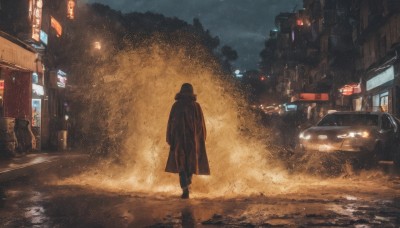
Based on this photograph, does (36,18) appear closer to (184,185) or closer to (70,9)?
(70,9)

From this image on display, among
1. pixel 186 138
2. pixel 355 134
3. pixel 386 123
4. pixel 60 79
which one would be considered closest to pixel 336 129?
pixel 355 134

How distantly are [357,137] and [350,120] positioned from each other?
1.75 meters

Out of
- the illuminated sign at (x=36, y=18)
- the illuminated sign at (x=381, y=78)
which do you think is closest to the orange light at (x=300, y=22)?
the illuminated sign at (x=381, y=78)

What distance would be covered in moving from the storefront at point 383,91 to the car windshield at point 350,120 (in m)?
10.9

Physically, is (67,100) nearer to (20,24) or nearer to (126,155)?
(20,24)

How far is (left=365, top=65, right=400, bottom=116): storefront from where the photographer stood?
81.6 ft

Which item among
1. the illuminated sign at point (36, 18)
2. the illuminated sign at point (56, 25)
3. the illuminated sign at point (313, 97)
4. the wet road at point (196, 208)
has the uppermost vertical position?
the illuminated sign at point (56, 25)

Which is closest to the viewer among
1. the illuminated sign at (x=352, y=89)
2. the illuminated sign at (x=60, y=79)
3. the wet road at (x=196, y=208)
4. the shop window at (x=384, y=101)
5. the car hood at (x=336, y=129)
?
the wet road at (x=196, y=208)

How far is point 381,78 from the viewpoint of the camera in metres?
28.0

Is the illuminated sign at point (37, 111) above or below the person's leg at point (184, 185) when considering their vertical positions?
above

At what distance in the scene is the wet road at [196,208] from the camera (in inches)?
236

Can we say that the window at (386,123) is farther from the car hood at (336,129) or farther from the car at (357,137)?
the car hood at (336,129)

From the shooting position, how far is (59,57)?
28.8 meters

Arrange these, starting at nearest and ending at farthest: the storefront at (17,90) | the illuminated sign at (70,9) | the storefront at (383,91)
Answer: the storefront at (17,90) < the storefront at (383,91) < the illuminated sign at (70,9)
